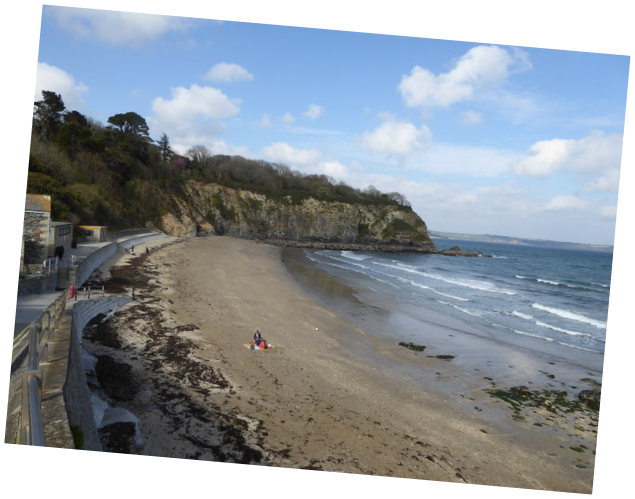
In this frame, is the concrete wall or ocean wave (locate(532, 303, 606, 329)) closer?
the concrete wall

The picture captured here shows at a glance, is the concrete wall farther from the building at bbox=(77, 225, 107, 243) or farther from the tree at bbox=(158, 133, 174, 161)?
the tree at bbox=(158, 133, 174, 161)

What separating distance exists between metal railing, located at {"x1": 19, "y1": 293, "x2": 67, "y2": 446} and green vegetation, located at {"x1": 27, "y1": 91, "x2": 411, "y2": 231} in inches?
80.7

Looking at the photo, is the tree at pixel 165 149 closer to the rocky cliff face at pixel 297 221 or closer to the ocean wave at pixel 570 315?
the rocky cliff face at pixel 297 221

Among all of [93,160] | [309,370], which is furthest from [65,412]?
[93,160]

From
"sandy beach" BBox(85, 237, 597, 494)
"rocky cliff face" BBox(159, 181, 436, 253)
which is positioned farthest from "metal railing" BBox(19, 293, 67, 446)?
"rocky cliff face" BBox(159, 181, 436, 253)

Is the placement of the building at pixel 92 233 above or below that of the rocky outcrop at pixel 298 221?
below

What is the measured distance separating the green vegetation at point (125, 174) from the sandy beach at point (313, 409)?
410cm

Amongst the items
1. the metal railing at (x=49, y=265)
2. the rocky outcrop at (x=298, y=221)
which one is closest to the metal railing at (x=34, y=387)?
the metal railing at (x=49, y=265)

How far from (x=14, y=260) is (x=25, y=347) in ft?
3.55

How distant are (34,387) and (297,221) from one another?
55.0 metres

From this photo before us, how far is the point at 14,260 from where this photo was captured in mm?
4320

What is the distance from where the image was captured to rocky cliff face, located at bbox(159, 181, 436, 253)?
47.8m

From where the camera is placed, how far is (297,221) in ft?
192

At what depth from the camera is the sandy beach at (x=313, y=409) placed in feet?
18.7
